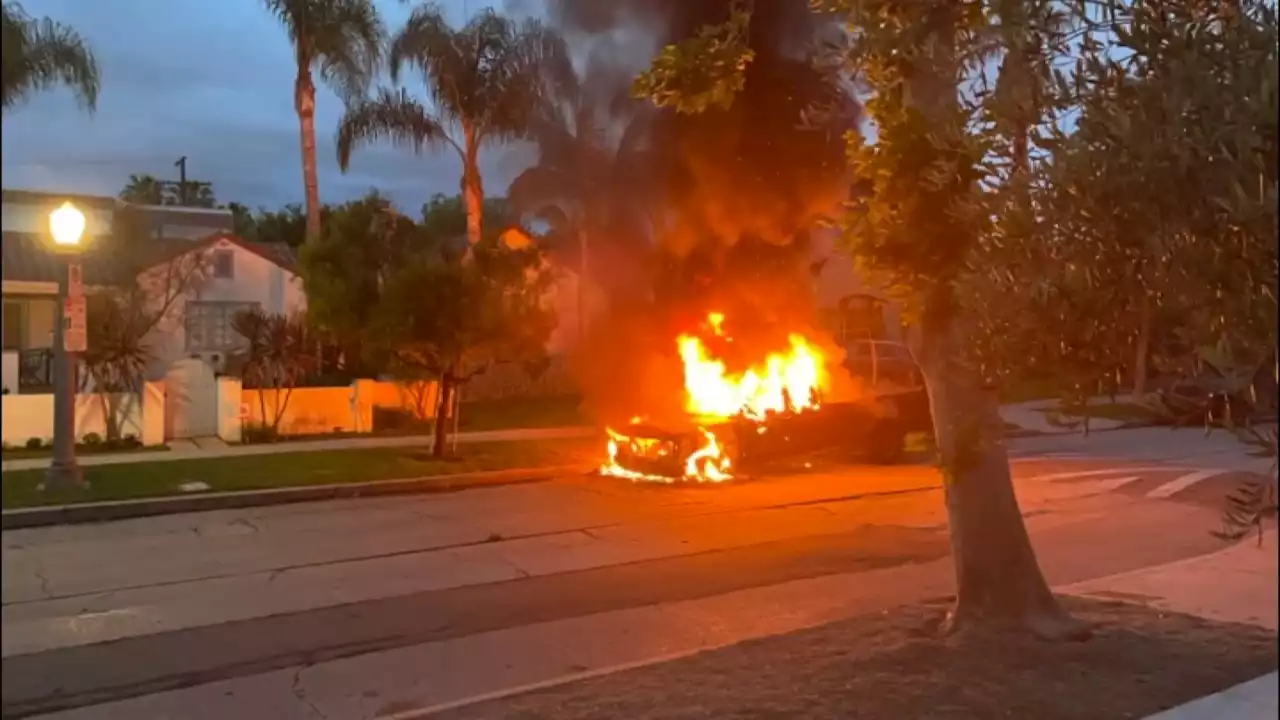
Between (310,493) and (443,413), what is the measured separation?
306 cm

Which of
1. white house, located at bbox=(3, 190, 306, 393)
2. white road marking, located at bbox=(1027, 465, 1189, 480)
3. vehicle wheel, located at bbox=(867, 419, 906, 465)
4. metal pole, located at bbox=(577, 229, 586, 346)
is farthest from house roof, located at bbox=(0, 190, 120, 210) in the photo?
vehicle wheel, located at bbox=(867, 419, 906, 465)

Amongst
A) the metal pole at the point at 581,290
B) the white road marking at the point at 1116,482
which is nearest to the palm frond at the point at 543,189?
the metal pole at the point at 581,290

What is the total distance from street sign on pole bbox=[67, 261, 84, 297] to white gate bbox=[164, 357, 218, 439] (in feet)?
13.0

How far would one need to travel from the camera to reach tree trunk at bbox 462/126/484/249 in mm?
12953

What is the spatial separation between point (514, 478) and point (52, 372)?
12.0m

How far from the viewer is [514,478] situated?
1512 centimetres

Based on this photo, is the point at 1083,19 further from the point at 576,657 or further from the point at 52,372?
the point at 576,657

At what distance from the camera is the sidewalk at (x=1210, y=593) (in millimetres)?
4535

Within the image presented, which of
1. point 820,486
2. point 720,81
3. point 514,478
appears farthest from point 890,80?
point 514,478

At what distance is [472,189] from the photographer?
14773mm

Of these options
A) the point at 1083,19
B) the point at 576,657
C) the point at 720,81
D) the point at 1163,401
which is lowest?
the point at 576,657

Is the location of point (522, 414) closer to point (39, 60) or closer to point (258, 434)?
point (258, 434)

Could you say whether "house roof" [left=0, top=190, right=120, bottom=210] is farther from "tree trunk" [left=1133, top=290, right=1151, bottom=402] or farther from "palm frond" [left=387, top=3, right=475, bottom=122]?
"palm frond" [left=387, top=3, right=475, bottom=122]

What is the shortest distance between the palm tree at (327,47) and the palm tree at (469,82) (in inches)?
26.4
